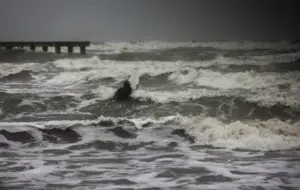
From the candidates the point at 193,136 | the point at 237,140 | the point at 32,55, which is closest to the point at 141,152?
the point at 193,136

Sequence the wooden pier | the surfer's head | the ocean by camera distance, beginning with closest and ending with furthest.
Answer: the ocean
the wooden pier
the surfer's head

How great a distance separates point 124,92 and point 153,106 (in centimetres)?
34

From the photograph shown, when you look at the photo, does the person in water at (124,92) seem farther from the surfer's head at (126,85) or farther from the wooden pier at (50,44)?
the wooden pier at (50,44)

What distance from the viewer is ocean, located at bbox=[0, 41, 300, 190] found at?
135 inches

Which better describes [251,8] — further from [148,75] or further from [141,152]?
[141,152]

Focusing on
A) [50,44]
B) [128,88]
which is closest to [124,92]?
[128,88]

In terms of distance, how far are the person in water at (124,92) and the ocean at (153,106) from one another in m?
0.05

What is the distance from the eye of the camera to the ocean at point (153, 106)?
3.43 meters

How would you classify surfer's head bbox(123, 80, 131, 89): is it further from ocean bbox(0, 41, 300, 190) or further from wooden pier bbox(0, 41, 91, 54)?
wooden pier bbox(0, 41, 91, 54)

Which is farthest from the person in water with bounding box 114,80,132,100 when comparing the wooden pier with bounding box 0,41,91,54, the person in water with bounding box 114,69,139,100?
the wooden pier with bounding box 0,41,91,54

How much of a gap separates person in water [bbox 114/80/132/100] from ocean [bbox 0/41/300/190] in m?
0.05

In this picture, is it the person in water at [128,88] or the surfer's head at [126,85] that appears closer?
the person in water at [128,88]

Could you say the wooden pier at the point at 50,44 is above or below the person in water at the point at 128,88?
above

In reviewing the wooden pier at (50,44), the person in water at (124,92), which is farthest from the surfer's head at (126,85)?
the wooden pier at (50,44)
